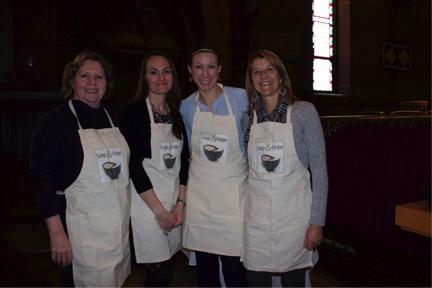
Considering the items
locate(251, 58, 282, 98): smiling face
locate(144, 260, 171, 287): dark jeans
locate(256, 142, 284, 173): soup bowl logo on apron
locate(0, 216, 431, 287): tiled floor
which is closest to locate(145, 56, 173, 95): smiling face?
locate(251, 58, 282, 98): smiling face

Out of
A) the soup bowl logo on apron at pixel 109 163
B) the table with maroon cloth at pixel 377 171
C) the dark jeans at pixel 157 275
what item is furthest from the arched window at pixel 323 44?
the soup bowl logo on apron at pixel 109 163

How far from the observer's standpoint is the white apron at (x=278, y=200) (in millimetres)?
1744

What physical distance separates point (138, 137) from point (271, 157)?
628mm

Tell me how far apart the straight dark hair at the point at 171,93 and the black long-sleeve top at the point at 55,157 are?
36 centimetres

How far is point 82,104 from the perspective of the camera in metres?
1.74

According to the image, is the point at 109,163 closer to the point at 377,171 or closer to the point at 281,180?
the point at 281,180

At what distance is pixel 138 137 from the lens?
186cm

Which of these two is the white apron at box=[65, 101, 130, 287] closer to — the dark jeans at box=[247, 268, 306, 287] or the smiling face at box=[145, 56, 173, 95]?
the smiling face at box=[145, 56, 173, 95]

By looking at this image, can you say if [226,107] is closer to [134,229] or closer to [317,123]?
[317,123]

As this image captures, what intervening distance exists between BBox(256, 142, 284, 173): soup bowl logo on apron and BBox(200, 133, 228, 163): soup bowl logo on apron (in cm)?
21

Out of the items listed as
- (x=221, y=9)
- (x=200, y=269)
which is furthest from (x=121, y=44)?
(x=200, y=269)

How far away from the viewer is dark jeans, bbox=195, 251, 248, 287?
1.93 m

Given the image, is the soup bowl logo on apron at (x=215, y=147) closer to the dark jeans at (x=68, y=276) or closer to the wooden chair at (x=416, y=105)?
the dark jeans at (x=68, y=276)

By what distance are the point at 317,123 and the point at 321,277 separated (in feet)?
5.36
